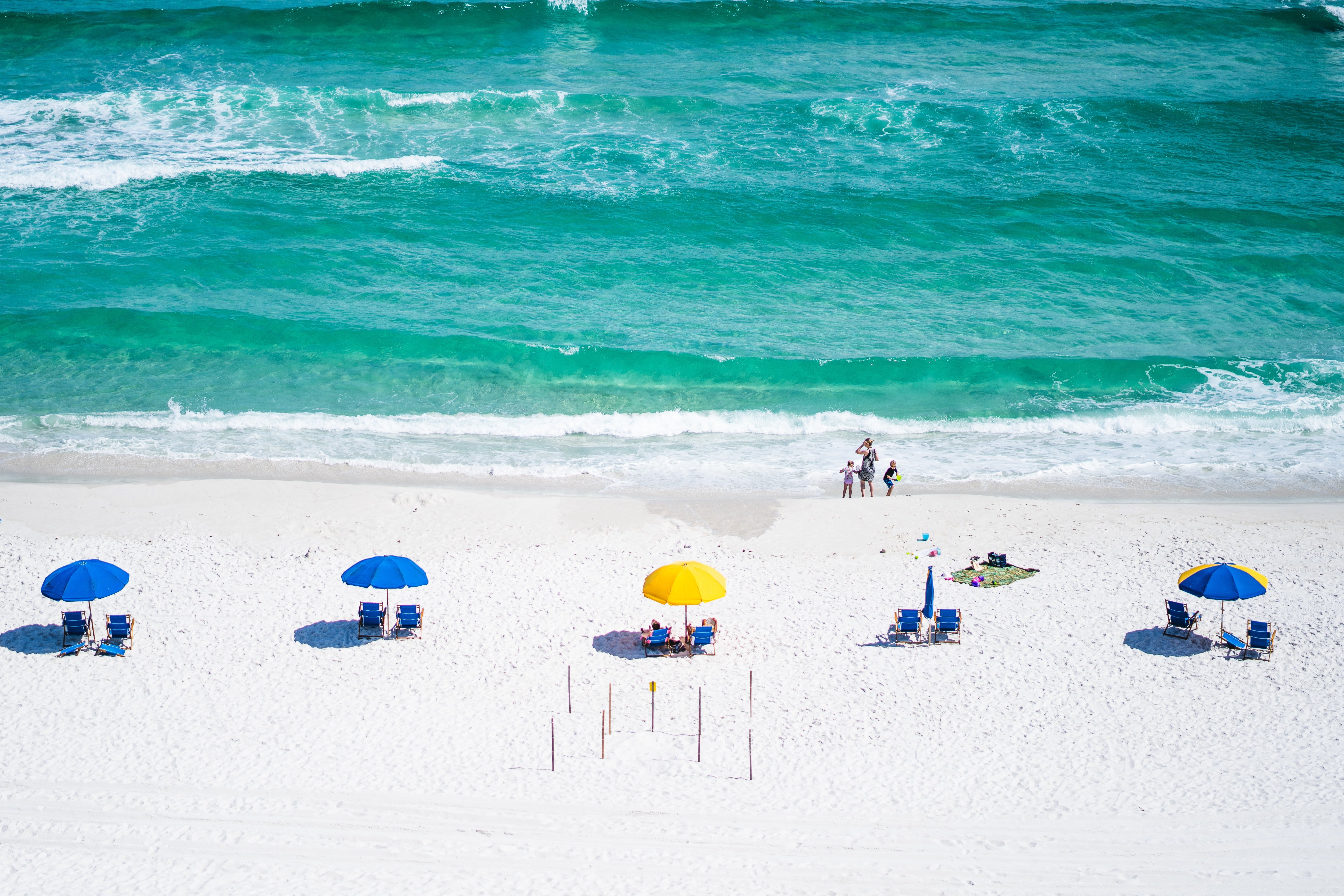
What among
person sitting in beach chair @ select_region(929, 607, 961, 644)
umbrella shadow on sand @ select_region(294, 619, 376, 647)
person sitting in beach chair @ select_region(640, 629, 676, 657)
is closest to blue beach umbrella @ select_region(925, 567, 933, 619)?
person sitting in beach chair @ select_region(929, 607, 961, 644)

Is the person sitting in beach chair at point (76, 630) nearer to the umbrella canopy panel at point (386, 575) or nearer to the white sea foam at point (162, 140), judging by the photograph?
the umbrella canopy panel at point (386, 575)

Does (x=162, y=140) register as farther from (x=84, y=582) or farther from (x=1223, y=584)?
(x=1223, y=584)

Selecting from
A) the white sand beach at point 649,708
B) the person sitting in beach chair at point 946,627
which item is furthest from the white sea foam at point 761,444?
the person sitting in beach chair at point 946,627

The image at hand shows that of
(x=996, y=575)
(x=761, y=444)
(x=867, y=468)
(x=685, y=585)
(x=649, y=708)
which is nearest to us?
(x=649, y=708)

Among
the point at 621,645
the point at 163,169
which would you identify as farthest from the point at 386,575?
the point at 163,169

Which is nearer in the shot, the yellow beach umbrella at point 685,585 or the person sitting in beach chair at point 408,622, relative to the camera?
the yellow beach umbrella at point 685,585
